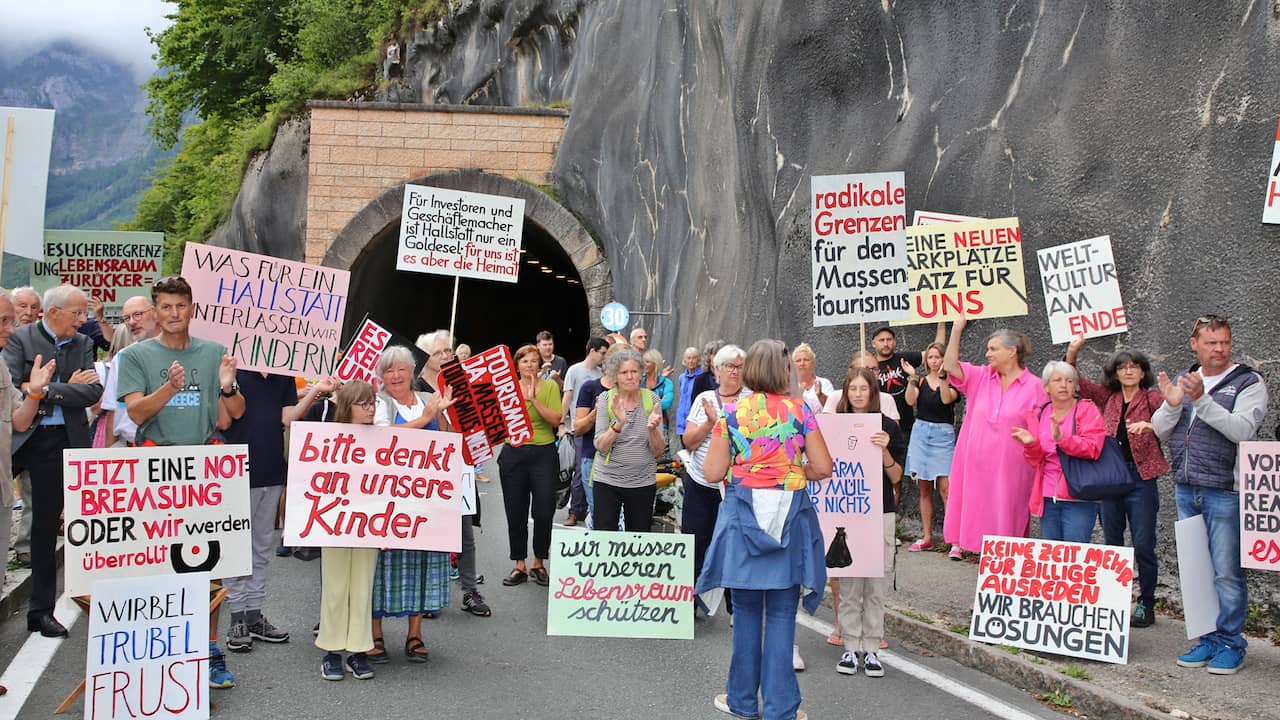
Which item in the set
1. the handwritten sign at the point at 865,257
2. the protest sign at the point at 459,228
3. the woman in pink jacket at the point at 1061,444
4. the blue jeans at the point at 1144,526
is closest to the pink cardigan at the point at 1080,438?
the woman in pink jacket at the point at 1061,444

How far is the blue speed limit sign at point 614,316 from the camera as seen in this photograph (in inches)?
913

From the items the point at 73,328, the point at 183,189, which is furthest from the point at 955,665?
the point at 183,189

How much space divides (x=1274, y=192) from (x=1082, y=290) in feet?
5.03

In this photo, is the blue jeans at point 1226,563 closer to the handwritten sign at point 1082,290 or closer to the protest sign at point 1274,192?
the handwritten sign at point 1082,290

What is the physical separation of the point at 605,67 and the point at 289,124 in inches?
372

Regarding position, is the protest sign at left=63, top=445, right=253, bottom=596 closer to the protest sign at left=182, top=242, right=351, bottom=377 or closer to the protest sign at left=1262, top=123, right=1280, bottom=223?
the protest sign at left=182, top=242, right=351, bottom=377

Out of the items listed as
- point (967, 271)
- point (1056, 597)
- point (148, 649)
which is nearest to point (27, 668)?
point (148, 649)

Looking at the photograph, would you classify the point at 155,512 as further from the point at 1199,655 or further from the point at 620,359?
the point at 1199,655

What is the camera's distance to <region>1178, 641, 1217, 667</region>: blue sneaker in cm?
721

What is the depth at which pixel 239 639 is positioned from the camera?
752 cm

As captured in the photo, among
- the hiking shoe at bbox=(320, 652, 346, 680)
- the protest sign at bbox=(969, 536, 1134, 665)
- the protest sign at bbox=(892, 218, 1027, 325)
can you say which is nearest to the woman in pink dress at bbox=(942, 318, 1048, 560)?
the protest sign at bbox=(892, 218, 1027, 325)

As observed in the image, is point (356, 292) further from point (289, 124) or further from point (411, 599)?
point (411, 599)

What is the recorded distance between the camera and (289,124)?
30750mm

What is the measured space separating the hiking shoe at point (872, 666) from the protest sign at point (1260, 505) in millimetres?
2079
